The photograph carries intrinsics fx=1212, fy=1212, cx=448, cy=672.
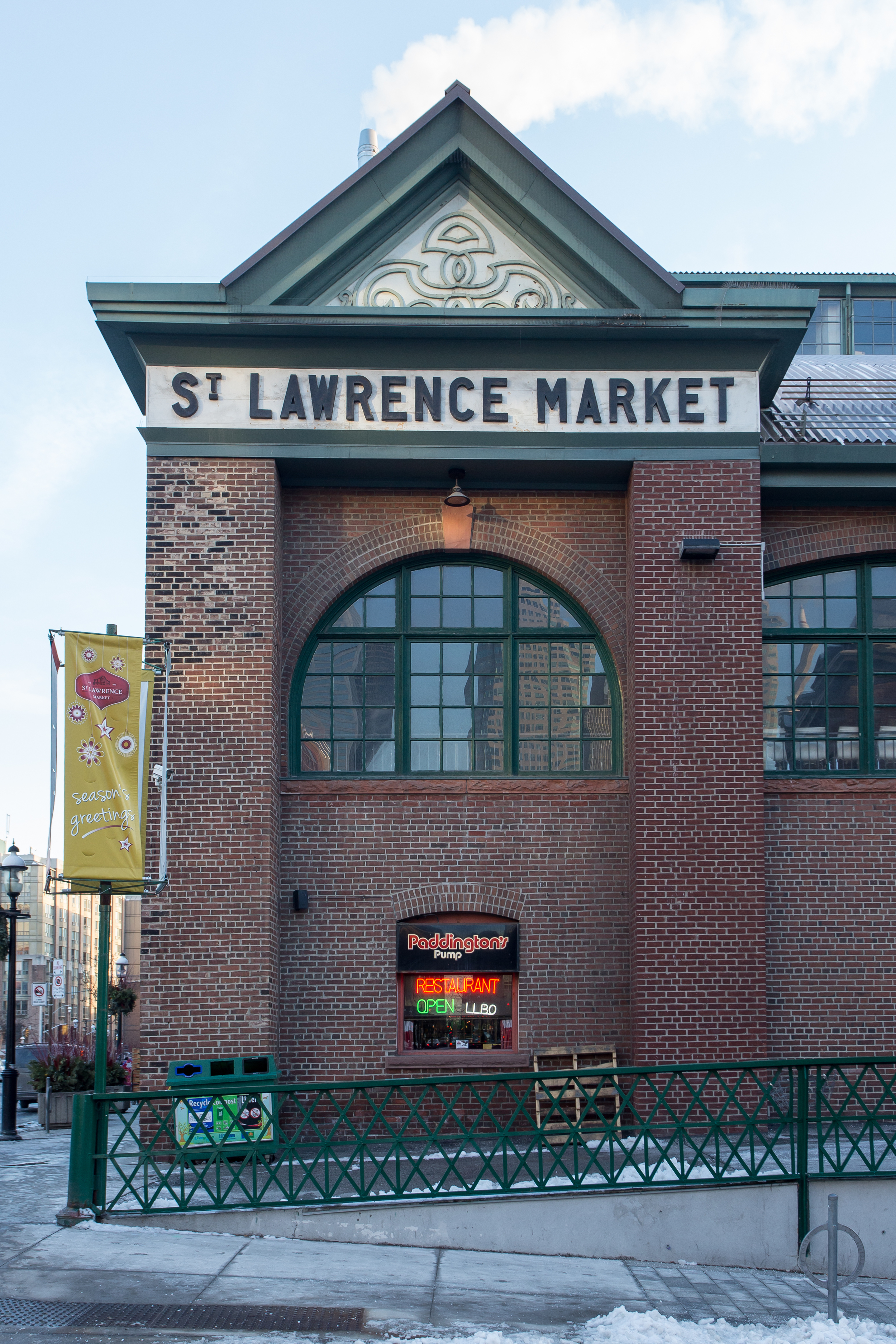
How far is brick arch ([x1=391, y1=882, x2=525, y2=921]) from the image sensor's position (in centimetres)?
1343

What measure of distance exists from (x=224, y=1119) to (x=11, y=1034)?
1167 cm

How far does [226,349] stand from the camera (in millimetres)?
13453

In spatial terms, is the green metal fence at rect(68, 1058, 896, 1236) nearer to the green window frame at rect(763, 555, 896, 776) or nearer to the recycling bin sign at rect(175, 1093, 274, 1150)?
the recycling bin sign at rect(175, 1093, 274, 1150)

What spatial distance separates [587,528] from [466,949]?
199 inches

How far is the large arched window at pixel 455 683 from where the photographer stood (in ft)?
45.9

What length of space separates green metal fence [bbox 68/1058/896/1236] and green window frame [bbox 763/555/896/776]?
364 centimetres

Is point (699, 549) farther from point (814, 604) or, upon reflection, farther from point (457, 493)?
point (457, 493)

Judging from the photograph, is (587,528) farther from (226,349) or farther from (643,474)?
(226,349)

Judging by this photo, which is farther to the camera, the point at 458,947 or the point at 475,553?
the point at 475,553

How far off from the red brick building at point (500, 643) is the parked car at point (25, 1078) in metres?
14.7

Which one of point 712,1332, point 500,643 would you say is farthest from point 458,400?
point 712,1332

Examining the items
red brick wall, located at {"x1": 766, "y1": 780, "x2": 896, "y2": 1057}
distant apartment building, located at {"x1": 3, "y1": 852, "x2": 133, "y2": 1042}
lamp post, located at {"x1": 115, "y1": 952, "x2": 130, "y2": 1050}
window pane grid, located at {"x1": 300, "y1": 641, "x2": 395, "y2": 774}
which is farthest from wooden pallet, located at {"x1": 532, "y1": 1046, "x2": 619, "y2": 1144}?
distant apartment building, located at {"x1": 3, "y1": 852, "x2": 133, "y2": 1042}

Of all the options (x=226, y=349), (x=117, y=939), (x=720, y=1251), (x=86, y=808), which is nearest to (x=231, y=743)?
(x=86, y=808)

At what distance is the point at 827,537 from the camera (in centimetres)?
1443
